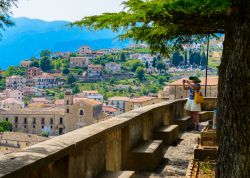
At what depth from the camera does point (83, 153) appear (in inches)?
177

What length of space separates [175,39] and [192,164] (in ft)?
13.7

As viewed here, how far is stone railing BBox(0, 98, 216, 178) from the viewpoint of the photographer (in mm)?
3215

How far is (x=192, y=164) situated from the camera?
681 centimetres

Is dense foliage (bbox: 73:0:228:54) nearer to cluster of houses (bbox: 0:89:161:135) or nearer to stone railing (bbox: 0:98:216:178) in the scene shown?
stone railing (bbox: 0:98:216:178)

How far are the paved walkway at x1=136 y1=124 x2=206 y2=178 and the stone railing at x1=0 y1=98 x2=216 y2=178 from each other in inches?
21.0

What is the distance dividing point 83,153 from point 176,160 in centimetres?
375

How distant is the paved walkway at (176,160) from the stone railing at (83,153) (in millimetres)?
533

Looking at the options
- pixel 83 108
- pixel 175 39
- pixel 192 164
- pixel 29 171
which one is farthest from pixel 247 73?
pixel 83 108

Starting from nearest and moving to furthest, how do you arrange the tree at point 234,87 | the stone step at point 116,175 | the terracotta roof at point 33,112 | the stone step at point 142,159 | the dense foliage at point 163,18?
the tree at point 234,87 → the stone step at point 116,175 → the stone step at point 142,159 → the dense foliage at point 163,18 → the terracotta roof at point 33,112

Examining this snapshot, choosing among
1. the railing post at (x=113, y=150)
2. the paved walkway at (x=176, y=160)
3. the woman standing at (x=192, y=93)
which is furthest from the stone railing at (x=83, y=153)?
the woman standing at (x=192, y=93)

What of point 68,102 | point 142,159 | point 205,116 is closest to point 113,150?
point 142,159

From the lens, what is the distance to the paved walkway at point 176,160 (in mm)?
6703

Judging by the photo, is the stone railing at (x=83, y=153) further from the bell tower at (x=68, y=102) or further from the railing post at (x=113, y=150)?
the bell tower at (x=68, y=102)

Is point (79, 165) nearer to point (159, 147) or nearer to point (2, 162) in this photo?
point (2, 162)
